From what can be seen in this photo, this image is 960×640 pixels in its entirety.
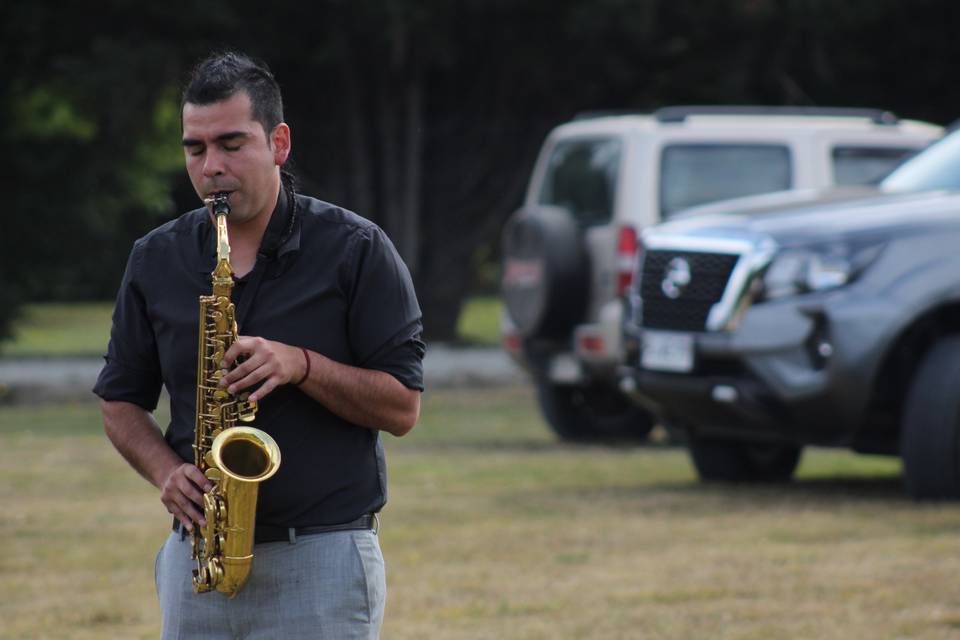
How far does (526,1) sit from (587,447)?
939 cm

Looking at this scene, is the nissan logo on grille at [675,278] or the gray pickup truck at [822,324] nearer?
the gray pickup truck at [822,324]

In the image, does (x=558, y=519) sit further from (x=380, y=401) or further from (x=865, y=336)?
(x=380, y=401)

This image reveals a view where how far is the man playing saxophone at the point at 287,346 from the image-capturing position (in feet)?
11.5

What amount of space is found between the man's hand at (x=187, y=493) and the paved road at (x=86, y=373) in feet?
49.6

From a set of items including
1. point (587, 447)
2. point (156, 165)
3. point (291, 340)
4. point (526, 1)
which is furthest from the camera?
point (156, 165)

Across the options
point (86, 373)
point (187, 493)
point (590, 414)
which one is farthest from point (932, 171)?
point (86, 373)

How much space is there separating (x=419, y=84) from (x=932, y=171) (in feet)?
44.9

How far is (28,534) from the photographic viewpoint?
906 centimetres

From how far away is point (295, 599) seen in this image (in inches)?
139

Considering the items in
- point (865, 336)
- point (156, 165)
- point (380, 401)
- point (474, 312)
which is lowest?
point (474, 312)

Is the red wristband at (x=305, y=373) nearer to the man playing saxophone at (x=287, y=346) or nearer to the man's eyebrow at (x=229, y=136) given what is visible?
the man playing saxophone at (x=287, y=346)

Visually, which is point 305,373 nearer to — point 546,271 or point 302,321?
point 302,321

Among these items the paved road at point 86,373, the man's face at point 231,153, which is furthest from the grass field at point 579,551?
the paved road at point 86,373

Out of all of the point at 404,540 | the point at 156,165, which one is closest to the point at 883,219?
the point at 404,540
